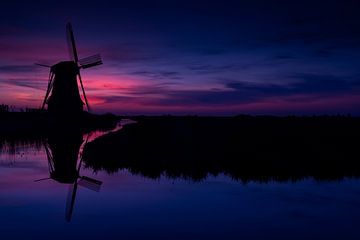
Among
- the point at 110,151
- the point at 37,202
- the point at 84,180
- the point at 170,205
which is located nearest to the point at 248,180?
the point at 170,205

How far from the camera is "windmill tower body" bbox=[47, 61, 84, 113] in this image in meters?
48.2

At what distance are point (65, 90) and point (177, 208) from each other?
127ft

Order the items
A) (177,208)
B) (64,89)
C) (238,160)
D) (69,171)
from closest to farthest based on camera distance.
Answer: (177,208) < (69,171) < (238,160) < (64,89)

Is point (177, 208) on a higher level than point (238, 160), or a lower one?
lower

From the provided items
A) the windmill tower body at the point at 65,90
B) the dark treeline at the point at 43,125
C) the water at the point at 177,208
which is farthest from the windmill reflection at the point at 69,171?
the windmill tower body at the point at 65,90

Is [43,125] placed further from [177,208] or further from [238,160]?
[177,208]

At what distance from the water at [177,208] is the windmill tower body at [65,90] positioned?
1218 inches

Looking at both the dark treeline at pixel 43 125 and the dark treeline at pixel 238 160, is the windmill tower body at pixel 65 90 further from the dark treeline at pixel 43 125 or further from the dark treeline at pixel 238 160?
the dark treeline at pixel 238 160

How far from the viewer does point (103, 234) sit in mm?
9516

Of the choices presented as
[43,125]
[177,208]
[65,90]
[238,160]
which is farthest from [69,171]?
[43,125]

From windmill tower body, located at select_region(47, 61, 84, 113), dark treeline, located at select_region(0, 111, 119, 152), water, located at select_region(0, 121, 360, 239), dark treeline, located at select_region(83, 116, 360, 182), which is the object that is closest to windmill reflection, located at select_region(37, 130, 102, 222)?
water, located at select_region(0, 121, 360, 239)

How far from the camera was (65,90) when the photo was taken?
4853 centimetres

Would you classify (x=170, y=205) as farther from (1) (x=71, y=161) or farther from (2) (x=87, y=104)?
(2) (x=87, y=104)

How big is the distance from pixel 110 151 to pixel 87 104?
29.6 meters
